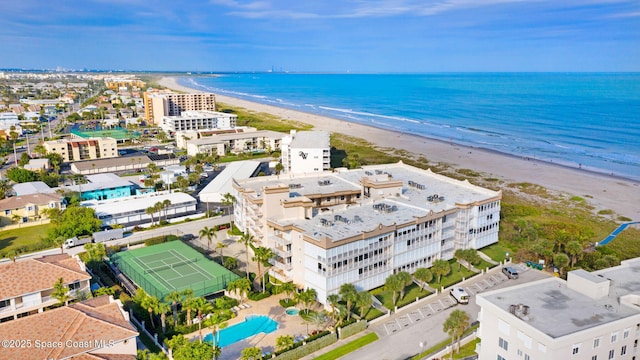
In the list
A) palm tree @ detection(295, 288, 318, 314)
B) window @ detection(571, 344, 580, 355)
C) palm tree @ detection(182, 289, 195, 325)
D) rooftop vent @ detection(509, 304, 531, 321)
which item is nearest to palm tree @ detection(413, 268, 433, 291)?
palm tree @ detection(295, 288, 318, 314)

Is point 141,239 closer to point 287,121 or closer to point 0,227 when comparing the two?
point 0,227

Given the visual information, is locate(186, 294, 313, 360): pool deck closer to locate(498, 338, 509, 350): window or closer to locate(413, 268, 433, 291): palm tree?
locate(413, 268, 433, 291): palm tree

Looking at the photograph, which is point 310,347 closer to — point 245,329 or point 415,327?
point 245,329

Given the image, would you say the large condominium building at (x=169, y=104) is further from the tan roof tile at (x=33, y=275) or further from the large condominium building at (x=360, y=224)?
the tan roof tile at (x=33, y=275)

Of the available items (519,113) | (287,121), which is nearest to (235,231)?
(287,121)

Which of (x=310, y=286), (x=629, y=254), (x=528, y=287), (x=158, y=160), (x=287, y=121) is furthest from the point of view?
(x=287, y=121)

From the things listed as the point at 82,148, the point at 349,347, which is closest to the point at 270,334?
the point at 349,347
